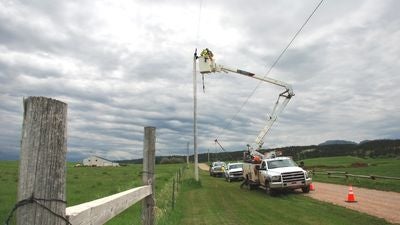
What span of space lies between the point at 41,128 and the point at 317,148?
165 meters

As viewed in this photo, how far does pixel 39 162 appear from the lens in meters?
2.31

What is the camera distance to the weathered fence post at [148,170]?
664 cm

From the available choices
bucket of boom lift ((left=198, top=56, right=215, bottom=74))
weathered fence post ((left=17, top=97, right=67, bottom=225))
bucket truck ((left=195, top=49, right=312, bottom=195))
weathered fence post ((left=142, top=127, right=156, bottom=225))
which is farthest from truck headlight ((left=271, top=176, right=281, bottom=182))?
weathered fence post ((left=17, top=97, right=67, bottom=225))

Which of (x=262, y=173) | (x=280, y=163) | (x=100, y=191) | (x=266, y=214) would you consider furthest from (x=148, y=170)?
(x=100, y=191)

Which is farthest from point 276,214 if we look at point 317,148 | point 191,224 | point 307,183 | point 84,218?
point 317,148

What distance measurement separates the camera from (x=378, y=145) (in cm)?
13575

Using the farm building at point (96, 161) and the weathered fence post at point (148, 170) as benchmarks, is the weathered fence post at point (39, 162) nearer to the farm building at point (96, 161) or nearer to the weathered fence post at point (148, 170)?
the weathered fence post at point (148, 170)

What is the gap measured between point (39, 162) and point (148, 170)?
4450mm

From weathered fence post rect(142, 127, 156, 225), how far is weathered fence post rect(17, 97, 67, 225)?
169 inches

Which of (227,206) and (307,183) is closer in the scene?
(227,206)

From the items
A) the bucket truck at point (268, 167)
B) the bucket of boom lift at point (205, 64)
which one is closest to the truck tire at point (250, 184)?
the bucket truck at point (268, 167)

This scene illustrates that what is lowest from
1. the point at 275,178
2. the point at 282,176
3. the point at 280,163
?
the point at 275,178

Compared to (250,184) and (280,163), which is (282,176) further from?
(250,184)

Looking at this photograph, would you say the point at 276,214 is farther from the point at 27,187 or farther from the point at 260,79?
the point at 260,79
